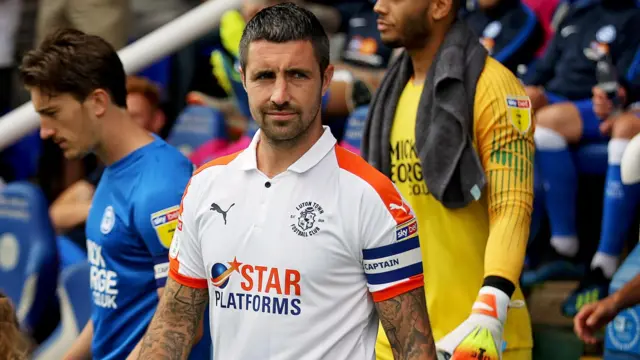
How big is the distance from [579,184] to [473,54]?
2239mm

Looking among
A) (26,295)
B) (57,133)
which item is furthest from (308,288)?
(26,295)

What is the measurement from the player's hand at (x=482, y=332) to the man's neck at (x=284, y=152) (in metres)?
0.76

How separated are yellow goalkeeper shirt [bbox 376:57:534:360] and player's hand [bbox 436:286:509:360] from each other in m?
0.18

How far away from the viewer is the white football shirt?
10.9ft

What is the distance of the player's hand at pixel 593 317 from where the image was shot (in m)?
4.29

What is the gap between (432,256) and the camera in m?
4.36

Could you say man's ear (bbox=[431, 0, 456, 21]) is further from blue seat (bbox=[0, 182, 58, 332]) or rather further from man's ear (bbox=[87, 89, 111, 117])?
blue seat (bbox=[0, 182, 58, 332])

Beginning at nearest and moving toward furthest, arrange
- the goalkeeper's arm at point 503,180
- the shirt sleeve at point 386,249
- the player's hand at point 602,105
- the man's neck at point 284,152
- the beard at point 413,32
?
the shirt sleeve at point 386,249 < the man's neck at point 284,152 < the goalkeeper's arm at point 503,180 < the beard at point 413,32 < the player's hand at point 602,105

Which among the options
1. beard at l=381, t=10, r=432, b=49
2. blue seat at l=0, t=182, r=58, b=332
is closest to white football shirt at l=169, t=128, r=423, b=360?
beard at l=381, t=10, r=432, b=49

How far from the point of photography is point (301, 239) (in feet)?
10.9

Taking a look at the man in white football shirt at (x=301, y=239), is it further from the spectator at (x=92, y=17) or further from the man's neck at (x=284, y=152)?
the spectator at (x=92, y=17)

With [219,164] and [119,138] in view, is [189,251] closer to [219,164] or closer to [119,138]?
[219,164]

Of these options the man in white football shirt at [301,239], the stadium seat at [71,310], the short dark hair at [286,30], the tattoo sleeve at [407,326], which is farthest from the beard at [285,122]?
the stadium seat at [71,310]

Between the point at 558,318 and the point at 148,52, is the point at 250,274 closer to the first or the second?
the point at 558,318
